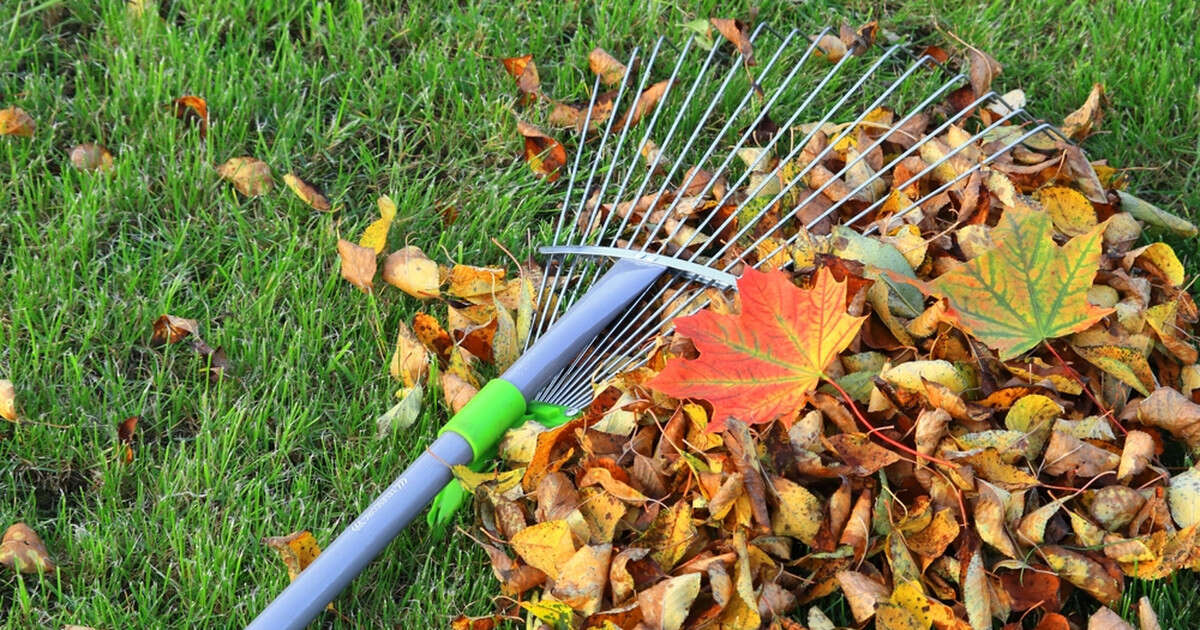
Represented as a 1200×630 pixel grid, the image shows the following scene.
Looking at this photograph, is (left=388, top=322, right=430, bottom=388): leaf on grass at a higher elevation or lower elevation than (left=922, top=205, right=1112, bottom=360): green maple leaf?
lower

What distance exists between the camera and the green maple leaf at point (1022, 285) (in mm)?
1769

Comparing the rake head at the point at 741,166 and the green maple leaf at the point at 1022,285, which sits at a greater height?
the green maple leaf at the point at 1022,285

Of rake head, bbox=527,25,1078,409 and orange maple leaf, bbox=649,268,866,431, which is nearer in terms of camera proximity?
orange maple leaf, bbox=649,268,866,431

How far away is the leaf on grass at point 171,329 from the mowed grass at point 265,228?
23 millimetres

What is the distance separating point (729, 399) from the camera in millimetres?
1718

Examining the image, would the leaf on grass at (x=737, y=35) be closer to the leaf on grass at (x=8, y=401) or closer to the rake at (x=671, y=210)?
the rake at (x=671, y=210)

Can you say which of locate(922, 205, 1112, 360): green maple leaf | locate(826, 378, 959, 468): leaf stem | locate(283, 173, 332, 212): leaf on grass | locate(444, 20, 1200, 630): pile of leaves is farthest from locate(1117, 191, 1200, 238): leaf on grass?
locate(283, 173, 332, 212): leaf on grass

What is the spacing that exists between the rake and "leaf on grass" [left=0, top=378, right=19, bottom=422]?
1.99ft

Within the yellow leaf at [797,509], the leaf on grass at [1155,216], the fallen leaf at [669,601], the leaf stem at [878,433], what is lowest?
the fallen leaf at [669,601]

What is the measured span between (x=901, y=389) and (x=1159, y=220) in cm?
76

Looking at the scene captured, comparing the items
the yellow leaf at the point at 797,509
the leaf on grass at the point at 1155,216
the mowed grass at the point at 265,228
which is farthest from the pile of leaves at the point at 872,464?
the leaf on grass at the point at 1155,216

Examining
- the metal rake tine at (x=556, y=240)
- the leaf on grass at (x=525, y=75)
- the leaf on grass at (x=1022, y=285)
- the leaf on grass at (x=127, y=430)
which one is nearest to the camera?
the leaf on grass at (x=1022, y=285)

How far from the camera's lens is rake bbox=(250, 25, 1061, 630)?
189 cm

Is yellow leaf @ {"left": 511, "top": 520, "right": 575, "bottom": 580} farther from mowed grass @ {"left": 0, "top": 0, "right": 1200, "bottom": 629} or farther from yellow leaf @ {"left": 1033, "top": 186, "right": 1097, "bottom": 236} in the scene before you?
yellow leaf @ {"left": 1033, "top": 186, "right": 1097, "bottom": 236}
